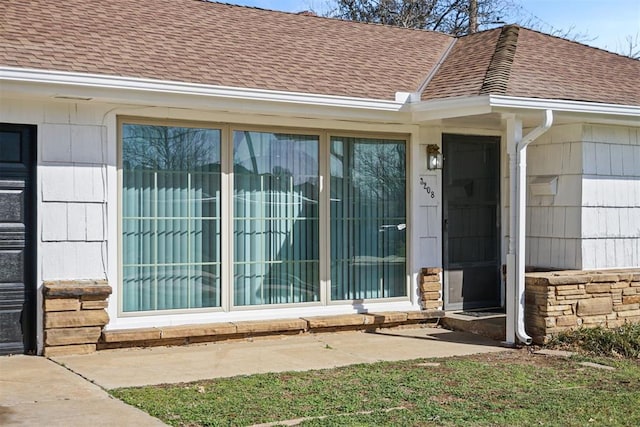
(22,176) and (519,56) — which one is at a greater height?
(519,56)

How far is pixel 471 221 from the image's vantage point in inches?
409

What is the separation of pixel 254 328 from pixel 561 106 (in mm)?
3895

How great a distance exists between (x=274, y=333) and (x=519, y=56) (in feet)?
13.8

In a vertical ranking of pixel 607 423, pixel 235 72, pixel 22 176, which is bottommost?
pixel 607 423

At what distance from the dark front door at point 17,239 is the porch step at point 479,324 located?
4606mm

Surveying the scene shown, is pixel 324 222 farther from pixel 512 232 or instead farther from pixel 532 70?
pixel 532 70

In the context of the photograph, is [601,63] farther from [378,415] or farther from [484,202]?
[378,415]

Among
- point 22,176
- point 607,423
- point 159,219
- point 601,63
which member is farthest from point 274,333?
point 601,63

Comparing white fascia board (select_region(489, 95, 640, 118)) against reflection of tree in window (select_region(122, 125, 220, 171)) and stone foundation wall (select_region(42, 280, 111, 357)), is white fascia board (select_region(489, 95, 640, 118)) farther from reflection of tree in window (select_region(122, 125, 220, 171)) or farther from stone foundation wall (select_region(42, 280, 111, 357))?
stone foundation wall (select_region(42, 280, 111, 357))

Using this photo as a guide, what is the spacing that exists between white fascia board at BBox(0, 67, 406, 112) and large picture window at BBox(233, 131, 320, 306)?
0.73 metres

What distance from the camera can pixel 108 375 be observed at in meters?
6.90

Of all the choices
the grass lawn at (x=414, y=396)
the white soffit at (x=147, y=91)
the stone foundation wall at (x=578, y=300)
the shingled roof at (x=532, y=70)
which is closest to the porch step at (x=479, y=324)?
the stone foundation wall at (x=578, y=300)

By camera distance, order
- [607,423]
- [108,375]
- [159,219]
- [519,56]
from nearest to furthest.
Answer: [607,423]
[108,375]
[159,219]
[519,56]

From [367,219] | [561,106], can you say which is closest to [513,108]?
[561,106]
